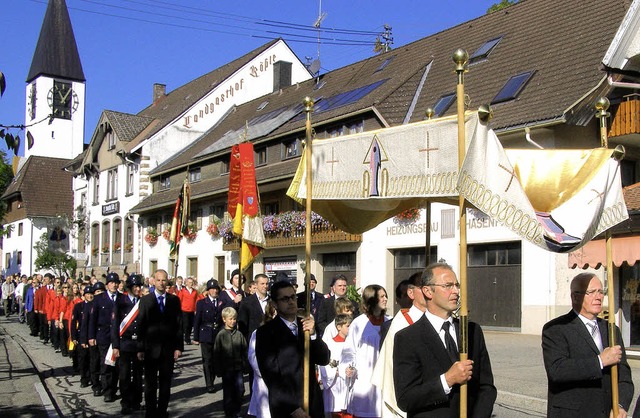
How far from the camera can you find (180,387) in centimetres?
1340

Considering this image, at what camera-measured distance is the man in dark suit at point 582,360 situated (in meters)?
4.97

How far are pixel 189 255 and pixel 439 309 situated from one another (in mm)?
35917

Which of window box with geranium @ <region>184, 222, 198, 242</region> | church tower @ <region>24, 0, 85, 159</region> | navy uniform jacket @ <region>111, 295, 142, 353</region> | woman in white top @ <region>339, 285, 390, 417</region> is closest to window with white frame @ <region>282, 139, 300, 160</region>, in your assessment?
window box with geranium @ <region>184, 222, 198, 242</region>

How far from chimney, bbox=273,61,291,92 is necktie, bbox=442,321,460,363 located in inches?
1517

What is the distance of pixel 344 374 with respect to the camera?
24.5ft

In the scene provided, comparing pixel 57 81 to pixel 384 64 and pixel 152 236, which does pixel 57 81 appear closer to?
pixel 152 236

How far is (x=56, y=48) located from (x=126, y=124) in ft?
147

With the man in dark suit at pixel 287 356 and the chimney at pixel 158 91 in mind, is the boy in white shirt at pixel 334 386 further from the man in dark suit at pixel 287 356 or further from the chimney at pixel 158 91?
the chimney at pixel 158 91

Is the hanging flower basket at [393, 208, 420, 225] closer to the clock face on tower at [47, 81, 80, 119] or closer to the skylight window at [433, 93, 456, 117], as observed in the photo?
the skylight window at [433, 93, 456, 117]

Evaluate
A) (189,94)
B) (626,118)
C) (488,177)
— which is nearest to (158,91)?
(189,94)

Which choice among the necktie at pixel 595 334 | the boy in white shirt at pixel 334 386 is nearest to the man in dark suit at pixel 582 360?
the necktie at pixel 595 334

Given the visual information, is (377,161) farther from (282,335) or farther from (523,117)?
A: (523,117)

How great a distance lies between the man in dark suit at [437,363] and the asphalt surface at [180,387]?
19.4 ft

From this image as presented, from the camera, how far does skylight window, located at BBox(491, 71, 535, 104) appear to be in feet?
71.5
